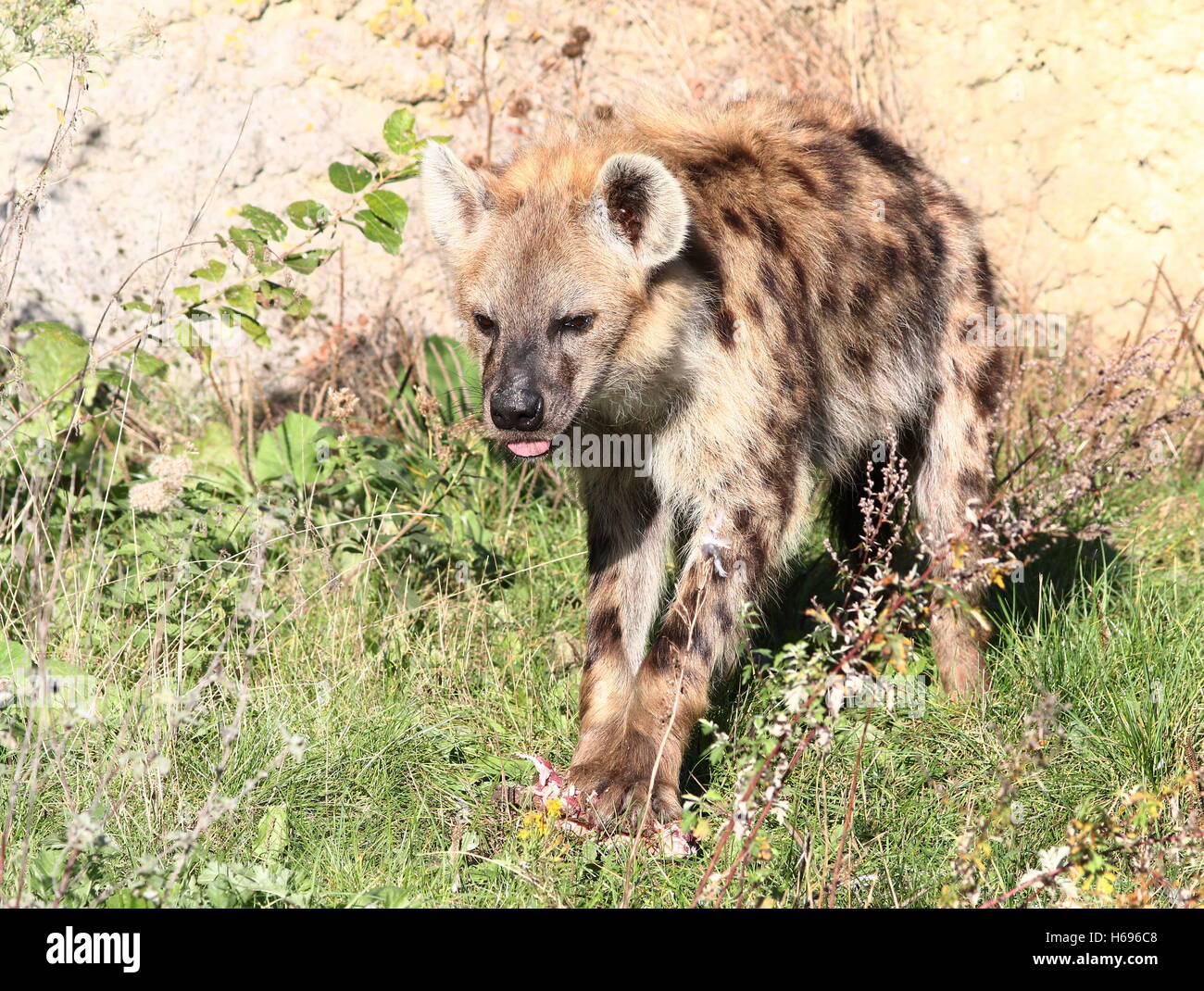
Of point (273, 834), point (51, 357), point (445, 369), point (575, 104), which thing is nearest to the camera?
point (273, 834)

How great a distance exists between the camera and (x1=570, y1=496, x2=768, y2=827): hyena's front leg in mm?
3770

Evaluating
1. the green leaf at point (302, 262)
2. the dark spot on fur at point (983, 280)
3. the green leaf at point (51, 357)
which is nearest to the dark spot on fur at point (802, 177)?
the dark spot on fur at point (983, 280)

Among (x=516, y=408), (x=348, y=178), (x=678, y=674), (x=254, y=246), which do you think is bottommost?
(x=678, y=674)

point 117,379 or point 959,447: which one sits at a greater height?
point 117,379

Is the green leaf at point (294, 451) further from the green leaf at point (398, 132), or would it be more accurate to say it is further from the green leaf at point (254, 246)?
the green leaf at point (398, 132)

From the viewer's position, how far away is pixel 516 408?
3.70 meters

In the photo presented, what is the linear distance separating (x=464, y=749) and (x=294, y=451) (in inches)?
65.5

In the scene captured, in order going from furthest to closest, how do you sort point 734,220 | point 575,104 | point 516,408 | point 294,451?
point 575,104
point 294,451
point 734,220
point 516,408

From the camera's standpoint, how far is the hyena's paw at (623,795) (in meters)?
3.65

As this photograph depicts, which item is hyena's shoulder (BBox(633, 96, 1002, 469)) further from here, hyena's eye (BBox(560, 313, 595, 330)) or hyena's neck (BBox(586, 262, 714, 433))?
hyena's eye (BBox(560, 313, 595, 330))

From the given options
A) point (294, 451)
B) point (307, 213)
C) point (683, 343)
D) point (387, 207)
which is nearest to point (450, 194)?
point (387, 207)

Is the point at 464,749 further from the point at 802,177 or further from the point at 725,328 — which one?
the point at 802,177

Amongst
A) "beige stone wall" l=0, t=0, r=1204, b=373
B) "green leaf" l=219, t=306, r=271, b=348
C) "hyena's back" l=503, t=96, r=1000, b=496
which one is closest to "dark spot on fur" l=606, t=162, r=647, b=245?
"hyena's back" l=503, t=96, r=1000, b=496
